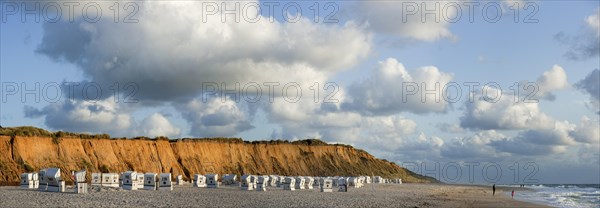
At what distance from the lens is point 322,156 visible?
119875 mm

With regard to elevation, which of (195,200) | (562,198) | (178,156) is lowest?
(562,198)

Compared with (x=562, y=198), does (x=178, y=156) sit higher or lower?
higher

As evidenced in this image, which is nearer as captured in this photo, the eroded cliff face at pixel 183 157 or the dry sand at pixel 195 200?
the dry sand at pixel 195 200

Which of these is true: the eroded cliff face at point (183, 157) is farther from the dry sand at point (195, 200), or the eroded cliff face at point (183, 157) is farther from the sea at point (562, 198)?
the sea at point (562, 198)

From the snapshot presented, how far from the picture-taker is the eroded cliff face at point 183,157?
212 ft

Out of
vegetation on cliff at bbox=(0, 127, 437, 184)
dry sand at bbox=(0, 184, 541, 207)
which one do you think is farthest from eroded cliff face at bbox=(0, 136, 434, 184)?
dry sand at bbox=(0, 184, 541, 207)

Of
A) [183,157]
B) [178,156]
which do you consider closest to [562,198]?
[183,157]

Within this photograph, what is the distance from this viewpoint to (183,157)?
88312 millimetres

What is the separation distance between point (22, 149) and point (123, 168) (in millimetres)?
13842

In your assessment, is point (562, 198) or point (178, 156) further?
point (178, 156)

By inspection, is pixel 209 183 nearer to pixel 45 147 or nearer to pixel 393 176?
pixel 45 147

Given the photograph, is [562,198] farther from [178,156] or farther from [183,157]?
[178,156]

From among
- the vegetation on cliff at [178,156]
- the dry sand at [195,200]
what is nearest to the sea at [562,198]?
the dry sand at [195,200]

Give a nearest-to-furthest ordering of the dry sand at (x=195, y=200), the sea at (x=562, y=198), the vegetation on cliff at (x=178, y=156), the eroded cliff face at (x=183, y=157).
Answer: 1. the dry sand at (x=195, y=200)
2. the sea at (x=562, y=198)
3. the eroded cliff face at (x=183, y=157)
4. the vegetation on cliff at (x=178, y=156)
